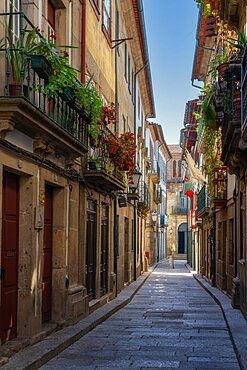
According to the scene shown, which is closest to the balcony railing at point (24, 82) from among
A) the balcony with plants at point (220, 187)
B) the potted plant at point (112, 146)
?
the potted plant at point (112, 146)

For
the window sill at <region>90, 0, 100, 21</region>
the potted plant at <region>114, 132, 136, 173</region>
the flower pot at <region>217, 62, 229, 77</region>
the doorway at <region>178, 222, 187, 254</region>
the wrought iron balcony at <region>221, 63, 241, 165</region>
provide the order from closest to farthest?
1. the wrought iron balcony at <region>221, 63, 241, 165</region>
2. the flower pot at <region>217, 62, 229, 77</region>
3. the window sill at <region>90, 0, 100, 21</region>
4. the potted plant at <region>114, 132, 136, 173</region>
5. the doorway at <region>178, 222, 187, 254</region>

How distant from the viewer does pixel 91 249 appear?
16031mm

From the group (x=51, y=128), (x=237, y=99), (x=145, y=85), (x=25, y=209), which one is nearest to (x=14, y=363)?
(x=25, y=209)

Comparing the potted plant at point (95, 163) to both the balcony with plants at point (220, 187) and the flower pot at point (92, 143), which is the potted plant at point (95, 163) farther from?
→ the balcony with plants at point (220, 187)

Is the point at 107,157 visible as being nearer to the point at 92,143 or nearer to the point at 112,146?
the point at 112,146

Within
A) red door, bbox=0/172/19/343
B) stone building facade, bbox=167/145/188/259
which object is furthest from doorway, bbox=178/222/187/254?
red door, bbox=0/172/19/343

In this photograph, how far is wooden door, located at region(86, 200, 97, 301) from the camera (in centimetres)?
1553

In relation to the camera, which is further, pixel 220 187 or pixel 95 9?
pixel 220 187

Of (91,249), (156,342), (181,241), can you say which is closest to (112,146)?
(91,249)

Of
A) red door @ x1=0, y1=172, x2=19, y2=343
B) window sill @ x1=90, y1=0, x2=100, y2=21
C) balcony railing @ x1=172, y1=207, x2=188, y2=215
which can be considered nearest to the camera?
red door @ x1=0, y1=172, x2=19, y2=343

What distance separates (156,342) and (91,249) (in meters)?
4.53

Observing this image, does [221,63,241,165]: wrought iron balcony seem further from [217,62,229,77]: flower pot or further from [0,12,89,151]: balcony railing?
[0,12,89,151]: balcony railing

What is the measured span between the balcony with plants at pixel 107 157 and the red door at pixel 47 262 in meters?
1.96

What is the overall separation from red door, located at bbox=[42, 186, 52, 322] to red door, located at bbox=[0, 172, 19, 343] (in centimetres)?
174
